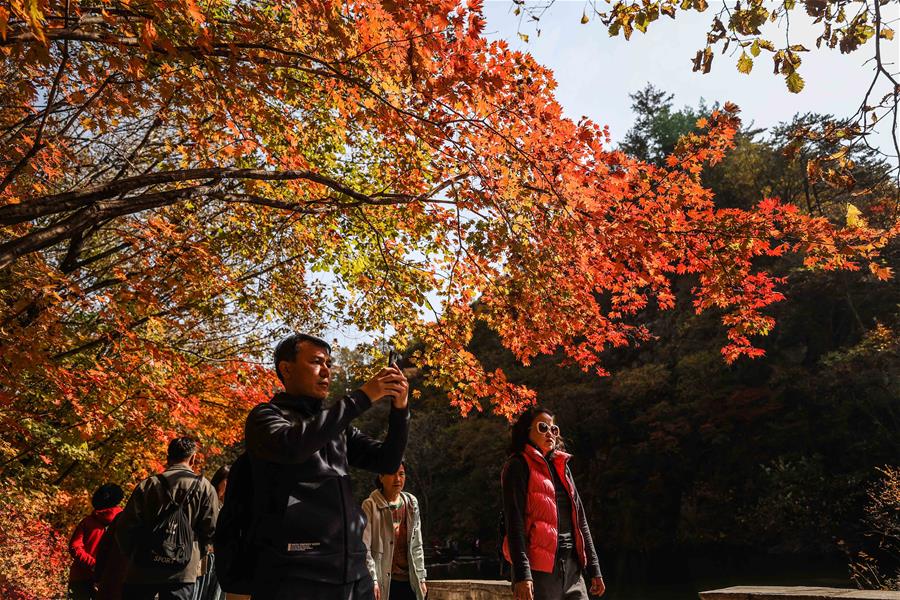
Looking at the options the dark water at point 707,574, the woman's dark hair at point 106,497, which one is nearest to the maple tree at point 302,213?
the woman's dark hair at point 106,497

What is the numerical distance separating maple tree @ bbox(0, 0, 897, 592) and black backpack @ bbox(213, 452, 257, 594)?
215 centimetres

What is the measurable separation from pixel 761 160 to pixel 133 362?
105 ft

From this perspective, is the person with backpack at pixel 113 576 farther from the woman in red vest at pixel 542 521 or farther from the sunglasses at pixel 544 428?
the sunglasses at pixel 544 428

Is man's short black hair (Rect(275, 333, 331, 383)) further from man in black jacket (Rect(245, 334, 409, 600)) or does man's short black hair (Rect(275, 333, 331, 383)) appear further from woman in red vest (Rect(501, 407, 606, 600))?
woman in red vest (Rect(501, 407, 606, 600))

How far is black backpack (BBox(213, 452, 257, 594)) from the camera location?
2354mm

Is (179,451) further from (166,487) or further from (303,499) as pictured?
(303,499)

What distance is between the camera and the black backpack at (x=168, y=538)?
452cm

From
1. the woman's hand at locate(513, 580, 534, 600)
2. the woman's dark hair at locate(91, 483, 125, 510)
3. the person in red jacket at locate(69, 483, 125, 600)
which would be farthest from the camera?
the woman's dark hair at locate(91, 483, 125, 510)

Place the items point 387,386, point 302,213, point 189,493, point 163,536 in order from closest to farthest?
point 387,386, point 163,536, point 189,493, point 302,213

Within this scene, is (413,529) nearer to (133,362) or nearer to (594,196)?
(594,196)

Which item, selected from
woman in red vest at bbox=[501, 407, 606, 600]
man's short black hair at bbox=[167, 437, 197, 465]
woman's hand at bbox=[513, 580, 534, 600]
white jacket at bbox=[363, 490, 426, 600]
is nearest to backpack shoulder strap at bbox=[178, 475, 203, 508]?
man's short black hair at bbox=[167, 437, 197, 465]

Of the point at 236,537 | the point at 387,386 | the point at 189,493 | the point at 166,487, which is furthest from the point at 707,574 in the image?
the point at 236,537

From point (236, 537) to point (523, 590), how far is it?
202 centimetres

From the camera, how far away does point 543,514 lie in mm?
4125
